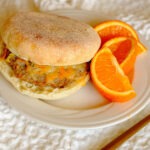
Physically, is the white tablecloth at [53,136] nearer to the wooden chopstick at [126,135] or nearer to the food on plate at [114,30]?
the wooden chopstick at [126,135]

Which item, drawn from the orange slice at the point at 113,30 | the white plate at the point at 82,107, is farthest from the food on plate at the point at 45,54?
the orange slice at the point at 113,30

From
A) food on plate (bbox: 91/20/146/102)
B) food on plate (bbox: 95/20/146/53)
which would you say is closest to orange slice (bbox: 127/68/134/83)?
food on plate (bbox: 91/20/146/102)

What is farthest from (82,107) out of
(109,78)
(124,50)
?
(124,50)

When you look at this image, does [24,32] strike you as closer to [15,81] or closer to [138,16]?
[15,81]

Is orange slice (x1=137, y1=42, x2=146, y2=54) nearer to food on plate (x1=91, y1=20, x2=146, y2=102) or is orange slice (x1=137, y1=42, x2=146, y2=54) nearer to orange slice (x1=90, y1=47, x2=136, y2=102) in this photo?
food on plate (x1=91, y1=20, x2=146, y2=102)

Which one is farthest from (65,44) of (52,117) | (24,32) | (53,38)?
(52,117)
